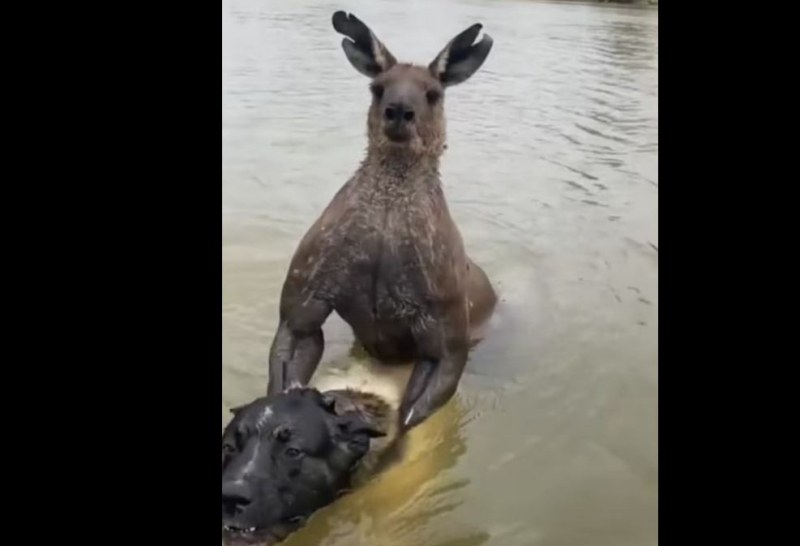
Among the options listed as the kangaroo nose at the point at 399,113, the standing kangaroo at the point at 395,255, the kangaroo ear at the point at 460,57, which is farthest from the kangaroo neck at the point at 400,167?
the kangaroo ear at the point at 460,57

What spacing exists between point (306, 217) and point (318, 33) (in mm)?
5743

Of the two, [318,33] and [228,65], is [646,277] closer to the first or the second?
[228,65]

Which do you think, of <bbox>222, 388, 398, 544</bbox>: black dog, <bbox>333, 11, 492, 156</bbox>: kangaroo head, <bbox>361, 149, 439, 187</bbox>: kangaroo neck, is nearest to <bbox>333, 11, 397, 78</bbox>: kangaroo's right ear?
<bbox>333, 11, 492, 156</bbox>: kangaroo head

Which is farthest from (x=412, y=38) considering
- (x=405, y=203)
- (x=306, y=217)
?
(x=405, y=203)

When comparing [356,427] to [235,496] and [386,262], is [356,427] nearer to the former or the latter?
[235,496]

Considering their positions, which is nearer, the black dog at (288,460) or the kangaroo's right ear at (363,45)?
the black dog at (288,460)

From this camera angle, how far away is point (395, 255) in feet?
14.6

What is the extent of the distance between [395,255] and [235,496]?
1.36 m

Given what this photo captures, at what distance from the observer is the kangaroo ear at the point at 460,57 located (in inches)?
177

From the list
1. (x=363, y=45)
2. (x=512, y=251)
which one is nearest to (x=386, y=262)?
(x=363, y=45)

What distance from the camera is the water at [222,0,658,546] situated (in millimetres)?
4164

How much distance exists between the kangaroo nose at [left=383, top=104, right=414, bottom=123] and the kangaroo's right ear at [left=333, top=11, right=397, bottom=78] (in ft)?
0.77

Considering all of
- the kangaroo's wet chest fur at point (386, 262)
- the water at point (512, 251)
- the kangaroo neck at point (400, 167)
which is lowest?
the water at point (512, 251)

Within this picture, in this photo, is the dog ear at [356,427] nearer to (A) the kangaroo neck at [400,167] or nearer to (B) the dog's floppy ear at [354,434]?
(B) the dog's floppy ear at [354,434]
